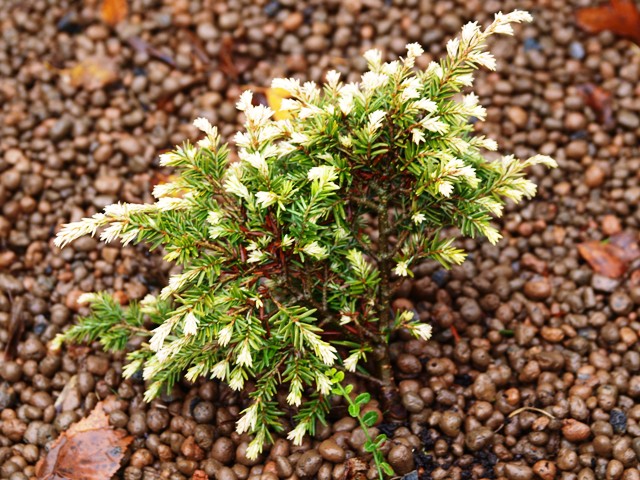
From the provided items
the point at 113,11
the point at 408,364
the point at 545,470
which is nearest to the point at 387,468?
the point at 408,364

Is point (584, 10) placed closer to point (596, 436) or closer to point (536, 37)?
point (536, 37)

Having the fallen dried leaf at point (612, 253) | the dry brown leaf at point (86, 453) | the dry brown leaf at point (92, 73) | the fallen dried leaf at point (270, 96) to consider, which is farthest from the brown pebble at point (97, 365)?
the fallen dried leaf at point (612, 253)

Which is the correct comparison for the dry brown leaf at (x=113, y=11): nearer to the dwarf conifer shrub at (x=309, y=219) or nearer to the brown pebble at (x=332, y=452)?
the dwarf conifer shrub at (x=309, y=219)

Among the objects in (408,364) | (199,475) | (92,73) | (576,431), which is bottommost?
(199,475)

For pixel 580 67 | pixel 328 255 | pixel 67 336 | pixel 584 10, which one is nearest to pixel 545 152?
pixel 580 67

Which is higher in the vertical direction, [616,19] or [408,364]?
[616,19]

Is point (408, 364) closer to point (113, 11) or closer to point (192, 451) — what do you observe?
point (192, 451)

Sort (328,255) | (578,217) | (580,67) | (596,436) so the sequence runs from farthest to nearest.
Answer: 1. (580,67)
2. (578,217)
3. (596,436)
4. (328,255)
